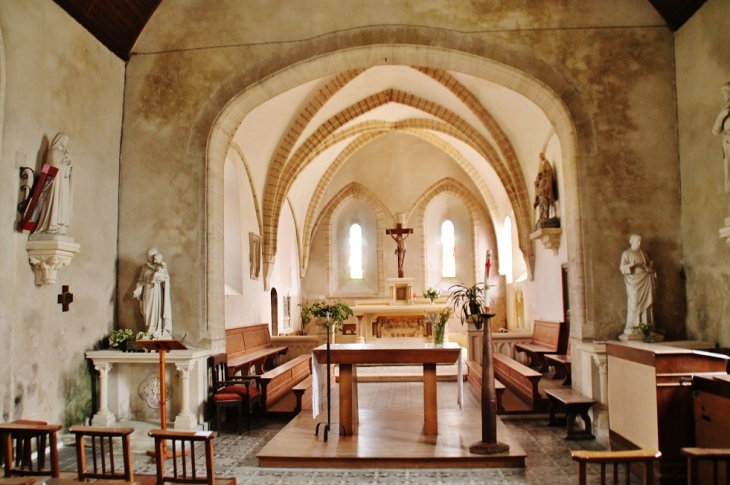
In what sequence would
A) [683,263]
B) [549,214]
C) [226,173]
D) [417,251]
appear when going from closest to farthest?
[683,263] < [549,214] < [226,173] < [417,251]

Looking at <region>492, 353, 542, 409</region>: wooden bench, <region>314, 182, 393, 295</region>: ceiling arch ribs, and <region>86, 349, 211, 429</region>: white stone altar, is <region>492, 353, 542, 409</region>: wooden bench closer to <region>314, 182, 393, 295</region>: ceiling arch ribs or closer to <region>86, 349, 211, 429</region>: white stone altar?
<region>86, 349, 211, 429</region>: white stone altar

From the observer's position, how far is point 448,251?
19.0 m

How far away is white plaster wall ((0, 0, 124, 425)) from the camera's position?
6094 mm

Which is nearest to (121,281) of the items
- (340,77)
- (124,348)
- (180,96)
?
(124,348)

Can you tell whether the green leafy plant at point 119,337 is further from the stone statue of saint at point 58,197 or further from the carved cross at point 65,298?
the stone statue of saint at point 58,197

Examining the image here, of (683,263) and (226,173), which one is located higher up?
(226,173)

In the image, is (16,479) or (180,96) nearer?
(16,479)

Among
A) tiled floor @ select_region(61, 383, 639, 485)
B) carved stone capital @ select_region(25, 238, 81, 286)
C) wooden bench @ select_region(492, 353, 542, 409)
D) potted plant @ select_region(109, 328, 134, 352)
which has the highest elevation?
carved stone capital @ select_region(25, 238, 81, 286)

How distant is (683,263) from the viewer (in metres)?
7.45

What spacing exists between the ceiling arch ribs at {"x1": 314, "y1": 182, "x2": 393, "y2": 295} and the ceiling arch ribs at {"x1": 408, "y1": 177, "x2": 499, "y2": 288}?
0.94 metres

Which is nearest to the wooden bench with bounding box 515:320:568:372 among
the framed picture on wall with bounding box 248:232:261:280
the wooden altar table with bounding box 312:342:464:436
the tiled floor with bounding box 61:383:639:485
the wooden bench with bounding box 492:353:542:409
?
the wooden bench with bounding box 492:353:542:409

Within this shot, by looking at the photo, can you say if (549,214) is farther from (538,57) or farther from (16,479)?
(16,479)

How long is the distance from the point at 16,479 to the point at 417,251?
1563 centimetres

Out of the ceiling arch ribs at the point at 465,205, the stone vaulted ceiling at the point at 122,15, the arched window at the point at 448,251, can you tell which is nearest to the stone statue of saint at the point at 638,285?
the stone vaulted ceiling at the point at 122,15
